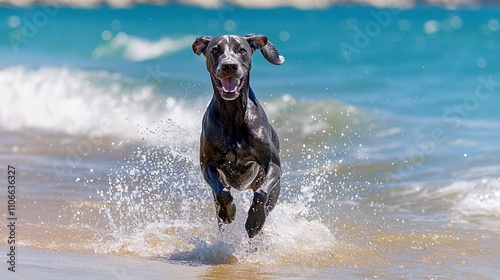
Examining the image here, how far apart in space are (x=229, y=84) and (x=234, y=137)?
1.33ft

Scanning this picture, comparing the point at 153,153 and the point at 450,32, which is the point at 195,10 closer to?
the point at 450,32

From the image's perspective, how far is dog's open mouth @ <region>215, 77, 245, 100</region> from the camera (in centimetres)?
593

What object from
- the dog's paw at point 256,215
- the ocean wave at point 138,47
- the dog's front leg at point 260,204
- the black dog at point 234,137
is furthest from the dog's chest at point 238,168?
the ocean wave at point 138,47

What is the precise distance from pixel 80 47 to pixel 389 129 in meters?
10.7

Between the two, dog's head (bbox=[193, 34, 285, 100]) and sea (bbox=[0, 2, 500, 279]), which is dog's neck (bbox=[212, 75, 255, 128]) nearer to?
dog's head (bbox=[193, 34, 285, 100])

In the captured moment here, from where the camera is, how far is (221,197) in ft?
19.4

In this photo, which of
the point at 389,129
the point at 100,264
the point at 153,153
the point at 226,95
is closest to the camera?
the point at 100,264

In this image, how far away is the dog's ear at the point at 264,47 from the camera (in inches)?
253

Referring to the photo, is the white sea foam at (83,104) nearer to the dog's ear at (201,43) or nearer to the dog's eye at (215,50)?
the dog's ear at (201,43)

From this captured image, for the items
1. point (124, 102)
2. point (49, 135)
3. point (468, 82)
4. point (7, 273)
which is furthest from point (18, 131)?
point (7, 273)

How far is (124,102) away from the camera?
619 inches

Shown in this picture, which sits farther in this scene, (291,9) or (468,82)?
(291,9)

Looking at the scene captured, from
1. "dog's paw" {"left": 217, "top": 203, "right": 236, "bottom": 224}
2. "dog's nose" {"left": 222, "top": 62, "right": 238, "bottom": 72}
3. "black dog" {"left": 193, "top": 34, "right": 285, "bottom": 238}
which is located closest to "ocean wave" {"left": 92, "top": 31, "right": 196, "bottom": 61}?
"black dog" {"left": 193, "top": 34, "right": 285, "bottom": 238}

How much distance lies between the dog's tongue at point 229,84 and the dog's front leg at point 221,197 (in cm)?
57
